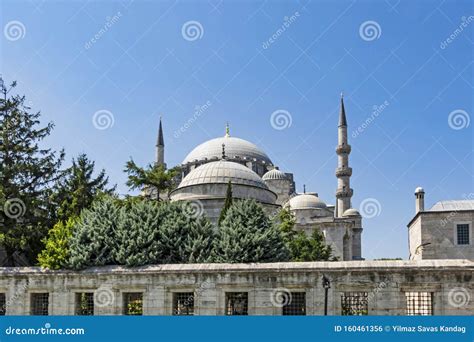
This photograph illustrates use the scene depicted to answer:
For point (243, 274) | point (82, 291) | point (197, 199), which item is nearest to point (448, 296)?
point (243, 274)

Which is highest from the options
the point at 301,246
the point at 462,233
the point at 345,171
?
the point at 345,171

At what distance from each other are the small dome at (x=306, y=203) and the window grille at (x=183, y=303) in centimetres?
3322

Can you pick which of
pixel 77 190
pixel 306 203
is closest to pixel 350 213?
pixel 306 203

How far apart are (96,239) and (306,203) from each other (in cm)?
3367

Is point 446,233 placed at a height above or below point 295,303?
above

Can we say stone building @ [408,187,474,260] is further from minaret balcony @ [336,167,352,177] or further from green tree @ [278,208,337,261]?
minaret balcony @ [336,167,352,177]

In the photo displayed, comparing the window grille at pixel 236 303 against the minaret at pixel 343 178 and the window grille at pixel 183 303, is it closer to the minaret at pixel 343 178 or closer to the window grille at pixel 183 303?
the window grille at pixel 183 303

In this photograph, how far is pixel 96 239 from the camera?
17828mm

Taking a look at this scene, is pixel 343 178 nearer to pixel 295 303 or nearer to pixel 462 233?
pixel 462 233

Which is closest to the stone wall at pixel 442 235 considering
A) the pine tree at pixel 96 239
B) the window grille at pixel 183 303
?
the window grille at pixel 183 303

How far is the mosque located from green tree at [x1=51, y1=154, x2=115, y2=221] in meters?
8.04

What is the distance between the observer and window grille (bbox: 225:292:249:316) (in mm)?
16062

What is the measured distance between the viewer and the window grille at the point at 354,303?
Answer: 15.3 meters

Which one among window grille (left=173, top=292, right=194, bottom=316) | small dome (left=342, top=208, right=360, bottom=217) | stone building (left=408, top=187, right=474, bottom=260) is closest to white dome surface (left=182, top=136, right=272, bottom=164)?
small dome (left=342, top=208, right=360, bottom=217)
